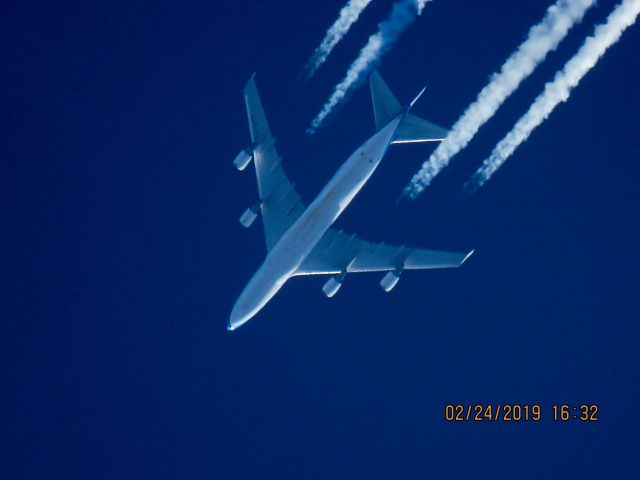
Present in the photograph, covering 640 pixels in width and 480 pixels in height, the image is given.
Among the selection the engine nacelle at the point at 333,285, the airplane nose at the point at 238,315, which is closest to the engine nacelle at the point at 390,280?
the engine nacelle at the point at 333,285

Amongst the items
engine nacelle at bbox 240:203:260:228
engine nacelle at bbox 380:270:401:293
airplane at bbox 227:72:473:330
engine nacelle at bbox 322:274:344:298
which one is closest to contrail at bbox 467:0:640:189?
airplane at bbox 227:72:473:330

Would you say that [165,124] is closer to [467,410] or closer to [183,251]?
[183,251]

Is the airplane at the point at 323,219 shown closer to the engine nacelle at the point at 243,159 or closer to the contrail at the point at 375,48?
the engine nacelle at the point at 243,159

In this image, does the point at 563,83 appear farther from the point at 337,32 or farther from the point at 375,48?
the point at 337,32

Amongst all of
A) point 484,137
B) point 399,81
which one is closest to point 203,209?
point 399,81

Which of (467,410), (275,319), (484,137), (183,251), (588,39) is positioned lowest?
(467,410)
